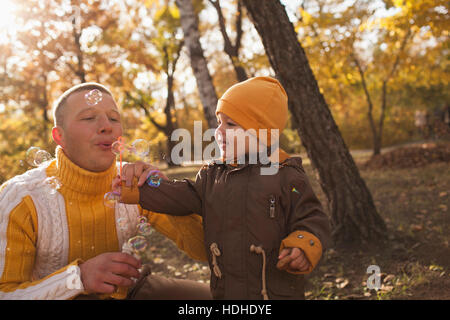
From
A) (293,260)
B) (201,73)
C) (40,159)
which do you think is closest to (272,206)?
(293,260)

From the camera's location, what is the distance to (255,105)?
2.04 meters

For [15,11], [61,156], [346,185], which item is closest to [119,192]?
[61,156]

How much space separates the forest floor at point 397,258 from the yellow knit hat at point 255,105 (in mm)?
2114

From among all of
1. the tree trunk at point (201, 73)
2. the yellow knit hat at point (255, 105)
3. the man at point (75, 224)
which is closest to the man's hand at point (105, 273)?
the man at point (75, 224)

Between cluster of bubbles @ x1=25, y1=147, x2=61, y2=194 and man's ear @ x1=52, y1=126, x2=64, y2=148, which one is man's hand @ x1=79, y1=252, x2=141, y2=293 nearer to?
cluster of bubbles @ x1=25, y1=147, x2=61, y2=194

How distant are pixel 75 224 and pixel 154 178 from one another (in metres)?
0.53

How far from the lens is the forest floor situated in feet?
11.0

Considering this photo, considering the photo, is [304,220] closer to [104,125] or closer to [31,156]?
[104,125]

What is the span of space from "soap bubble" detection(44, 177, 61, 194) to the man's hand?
50 cm

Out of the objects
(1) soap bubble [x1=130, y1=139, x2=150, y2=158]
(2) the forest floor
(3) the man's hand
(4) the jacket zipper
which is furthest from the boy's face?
(2) the forest floor

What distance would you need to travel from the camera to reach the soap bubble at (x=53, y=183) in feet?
6.84
